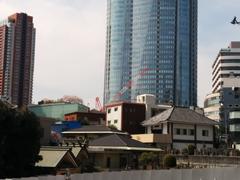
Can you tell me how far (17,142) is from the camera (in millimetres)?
52594

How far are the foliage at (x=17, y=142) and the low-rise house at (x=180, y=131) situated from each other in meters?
36.6

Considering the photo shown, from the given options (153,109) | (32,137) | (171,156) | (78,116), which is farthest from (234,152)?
(78,116)

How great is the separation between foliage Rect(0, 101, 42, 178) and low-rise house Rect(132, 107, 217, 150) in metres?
36.6

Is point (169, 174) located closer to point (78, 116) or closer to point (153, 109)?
point (153, 109)

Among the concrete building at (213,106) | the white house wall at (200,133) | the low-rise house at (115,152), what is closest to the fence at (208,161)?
the low-rise house at (115,152)

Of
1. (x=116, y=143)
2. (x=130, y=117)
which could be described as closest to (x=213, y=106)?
(x=130, y=117)

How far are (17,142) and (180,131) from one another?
145 ft

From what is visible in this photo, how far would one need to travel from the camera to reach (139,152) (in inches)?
3046

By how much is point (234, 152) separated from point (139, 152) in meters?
14.1

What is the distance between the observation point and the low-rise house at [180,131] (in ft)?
290

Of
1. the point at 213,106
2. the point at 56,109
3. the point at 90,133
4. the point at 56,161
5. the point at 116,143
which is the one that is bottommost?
the point at 56,161

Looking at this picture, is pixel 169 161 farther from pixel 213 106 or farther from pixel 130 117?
pixel 213 106

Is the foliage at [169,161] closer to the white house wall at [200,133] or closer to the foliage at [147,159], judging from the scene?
the foliage at [147,159]

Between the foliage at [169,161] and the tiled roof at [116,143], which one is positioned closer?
the foliage at [169,161]
